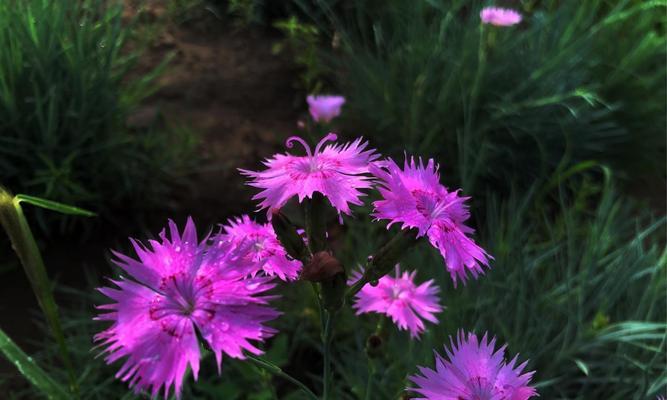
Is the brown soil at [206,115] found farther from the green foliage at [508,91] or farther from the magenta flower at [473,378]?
the magenta flower at [473,378]

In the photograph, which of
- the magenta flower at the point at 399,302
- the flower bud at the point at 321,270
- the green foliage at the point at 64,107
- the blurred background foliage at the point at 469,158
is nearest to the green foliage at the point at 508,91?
the blurred background foliage at the point at 469,158

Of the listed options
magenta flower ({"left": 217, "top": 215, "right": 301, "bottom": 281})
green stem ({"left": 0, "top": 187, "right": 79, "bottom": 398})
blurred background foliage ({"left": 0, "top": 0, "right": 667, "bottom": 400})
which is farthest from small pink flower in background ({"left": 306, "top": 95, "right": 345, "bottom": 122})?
green stem ({"left": 0, "top": 187, "right": 79, "bottom": 398})

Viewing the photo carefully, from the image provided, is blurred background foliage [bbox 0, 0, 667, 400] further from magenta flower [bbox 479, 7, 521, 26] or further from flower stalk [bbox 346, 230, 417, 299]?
flower stalk [bbox 346, 230, 417, 299]

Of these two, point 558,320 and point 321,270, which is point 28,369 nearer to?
point 321,270

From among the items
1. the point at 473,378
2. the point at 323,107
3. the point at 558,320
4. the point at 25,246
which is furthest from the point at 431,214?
the point at 323,107

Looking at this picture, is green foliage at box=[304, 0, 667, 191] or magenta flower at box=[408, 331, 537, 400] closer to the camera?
magenta flower at box=[408, 331, 537, 400]
